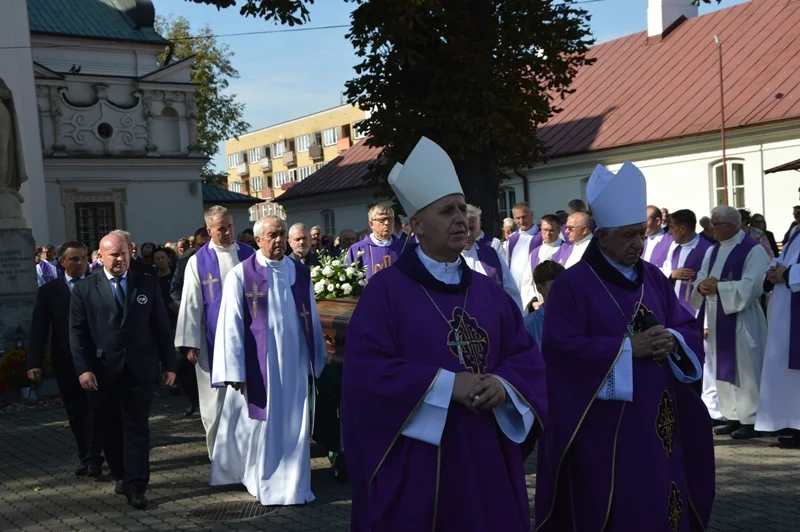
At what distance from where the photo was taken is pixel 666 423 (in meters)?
5.17

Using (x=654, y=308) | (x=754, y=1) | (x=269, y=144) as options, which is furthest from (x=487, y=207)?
(x=269, y=144)

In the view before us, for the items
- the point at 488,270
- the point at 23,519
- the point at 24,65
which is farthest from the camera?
the point at 24,65

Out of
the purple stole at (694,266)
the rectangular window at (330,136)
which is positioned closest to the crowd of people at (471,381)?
the purple stole at (694,266)

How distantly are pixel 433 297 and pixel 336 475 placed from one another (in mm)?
4551

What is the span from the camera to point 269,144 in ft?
293

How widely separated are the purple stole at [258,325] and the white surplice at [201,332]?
937mm

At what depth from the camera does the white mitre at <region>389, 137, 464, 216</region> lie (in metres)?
4.52

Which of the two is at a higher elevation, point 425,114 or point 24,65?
point 24,65

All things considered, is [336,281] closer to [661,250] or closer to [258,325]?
[258,325]

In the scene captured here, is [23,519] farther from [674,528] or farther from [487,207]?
[487,207]

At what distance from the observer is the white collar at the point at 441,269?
454 cm

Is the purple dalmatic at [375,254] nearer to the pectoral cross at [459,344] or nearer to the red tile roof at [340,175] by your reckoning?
the pectoral cross at [459,344]

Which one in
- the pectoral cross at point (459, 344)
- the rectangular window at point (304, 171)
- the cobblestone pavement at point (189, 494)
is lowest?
the cobblestone pavement at point (189, 494)

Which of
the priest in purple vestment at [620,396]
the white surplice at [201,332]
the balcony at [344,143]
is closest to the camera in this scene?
the priest in purple vestment at [620,396]
